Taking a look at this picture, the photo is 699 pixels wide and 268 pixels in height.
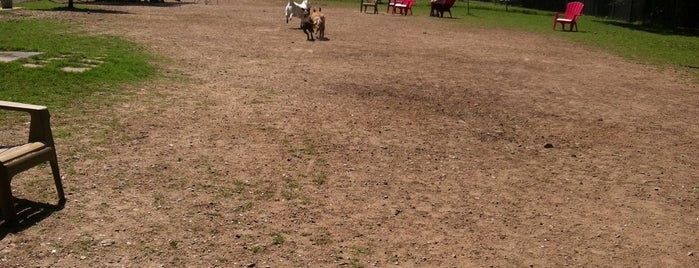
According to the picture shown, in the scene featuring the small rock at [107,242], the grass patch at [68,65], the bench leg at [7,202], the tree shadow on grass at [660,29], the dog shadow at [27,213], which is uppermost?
the tree shadow on grass at [660,29]

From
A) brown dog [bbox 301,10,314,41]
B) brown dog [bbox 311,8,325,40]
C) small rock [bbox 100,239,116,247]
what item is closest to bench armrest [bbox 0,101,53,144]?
small rock [bbox 100,239,116,247]

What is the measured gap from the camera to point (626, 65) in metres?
13.8

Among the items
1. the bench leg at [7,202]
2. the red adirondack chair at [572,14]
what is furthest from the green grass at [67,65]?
the red adirondack chair at [572,14]

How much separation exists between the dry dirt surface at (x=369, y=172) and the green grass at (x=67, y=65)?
0.50 meters

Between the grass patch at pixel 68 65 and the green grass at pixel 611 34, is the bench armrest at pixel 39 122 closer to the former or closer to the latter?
the grass patch at pixel 68 65

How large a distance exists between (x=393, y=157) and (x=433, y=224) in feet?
5.45

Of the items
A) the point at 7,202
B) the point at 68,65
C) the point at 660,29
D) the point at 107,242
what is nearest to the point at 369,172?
the point at 107,242

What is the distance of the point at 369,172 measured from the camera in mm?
5930

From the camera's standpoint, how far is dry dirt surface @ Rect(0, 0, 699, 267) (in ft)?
14.2

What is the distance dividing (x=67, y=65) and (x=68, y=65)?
0.01 m

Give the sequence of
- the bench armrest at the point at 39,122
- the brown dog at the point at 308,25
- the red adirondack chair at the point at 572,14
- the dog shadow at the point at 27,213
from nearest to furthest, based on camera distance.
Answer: the dog shadow at the point at 27,213
the bench armrest at the point at 39,122
the brown dog at the point at 308,25
the red adirondack chair at the point at 572,14

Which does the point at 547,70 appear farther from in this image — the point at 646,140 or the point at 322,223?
the point at 322,223

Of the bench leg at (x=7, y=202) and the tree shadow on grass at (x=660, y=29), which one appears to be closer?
the bench leg at (x=7, y=202)

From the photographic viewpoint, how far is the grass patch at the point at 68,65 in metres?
7.67
